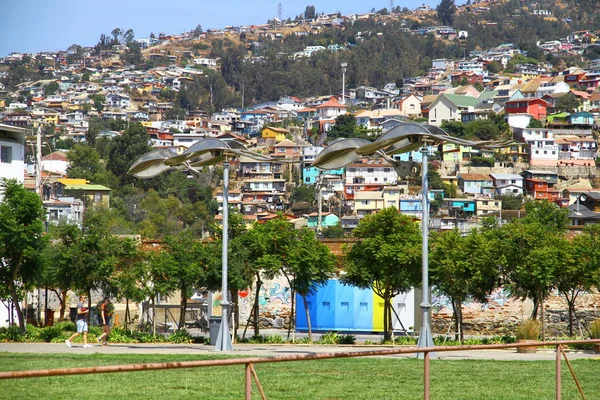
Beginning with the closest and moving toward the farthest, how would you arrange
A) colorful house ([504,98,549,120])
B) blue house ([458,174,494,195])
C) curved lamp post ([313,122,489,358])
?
curved lamp post ([313,122,489,358]) → blue house ([458,174,494,195]) → colorful house ([504,98,549,120])

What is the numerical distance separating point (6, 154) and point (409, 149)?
78.8ft

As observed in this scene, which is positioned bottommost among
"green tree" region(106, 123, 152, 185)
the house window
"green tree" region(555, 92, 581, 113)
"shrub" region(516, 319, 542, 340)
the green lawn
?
"shrub" region(516, 319, 542, 340)

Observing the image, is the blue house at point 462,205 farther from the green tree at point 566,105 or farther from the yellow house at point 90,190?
the green tree at point 566,105

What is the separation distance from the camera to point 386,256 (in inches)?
1244

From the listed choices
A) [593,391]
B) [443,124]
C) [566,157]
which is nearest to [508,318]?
[593,391]

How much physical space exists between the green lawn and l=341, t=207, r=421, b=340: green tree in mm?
12239

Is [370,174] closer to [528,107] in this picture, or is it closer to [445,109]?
[528,107]

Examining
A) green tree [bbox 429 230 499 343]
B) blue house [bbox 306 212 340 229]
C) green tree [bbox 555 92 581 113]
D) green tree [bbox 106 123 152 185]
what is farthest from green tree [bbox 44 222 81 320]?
green tree [bbox 555 92 581 113]

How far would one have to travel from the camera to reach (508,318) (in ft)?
131

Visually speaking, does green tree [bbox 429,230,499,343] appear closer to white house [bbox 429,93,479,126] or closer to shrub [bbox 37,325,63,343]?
shrub [bbox 37,325,63,343]

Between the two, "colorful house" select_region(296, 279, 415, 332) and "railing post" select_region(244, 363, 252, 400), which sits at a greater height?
"railing post" select_region(244, 363, 252, 400)

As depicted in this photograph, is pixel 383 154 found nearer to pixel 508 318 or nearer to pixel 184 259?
pixel 184 259

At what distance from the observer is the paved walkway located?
75.0ft

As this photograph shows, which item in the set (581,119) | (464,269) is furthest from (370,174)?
(464,269)
